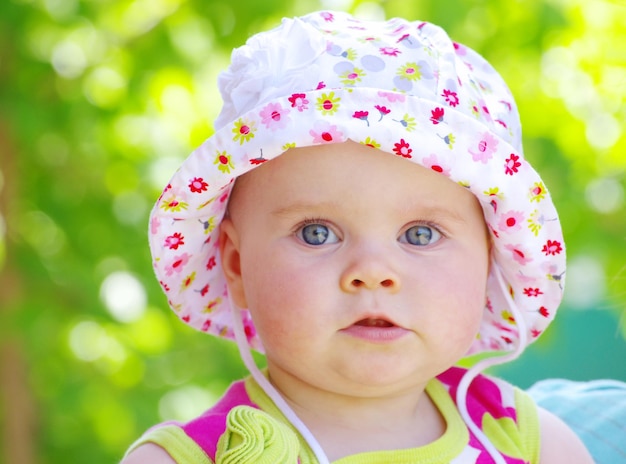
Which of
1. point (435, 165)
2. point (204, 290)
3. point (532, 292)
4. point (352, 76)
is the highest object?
point (352, 76)

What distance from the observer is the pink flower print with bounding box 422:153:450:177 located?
4.96 ft

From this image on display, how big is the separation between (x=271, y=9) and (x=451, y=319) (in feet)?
5.25

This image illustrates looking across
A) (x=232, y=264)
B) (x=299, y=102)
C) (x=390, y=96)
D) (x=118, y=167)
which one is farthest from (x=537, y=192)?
(x=118, y=167)

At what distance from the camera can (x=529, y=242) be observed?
166cm

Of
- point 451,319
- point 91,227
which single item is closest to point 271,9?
point 91,227

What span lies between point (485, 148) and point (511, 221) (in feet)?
0.47

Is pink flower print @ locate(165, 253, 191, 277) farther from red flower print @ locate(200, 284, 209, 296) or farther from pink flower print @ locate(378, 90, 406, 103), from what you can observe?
pink flower print @ locate(378, 90, 406, 103)

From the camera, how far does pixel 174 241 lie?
169 cm

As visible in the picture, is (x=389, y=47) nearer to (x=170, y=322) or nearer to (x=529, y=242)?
(x=529, y=242)

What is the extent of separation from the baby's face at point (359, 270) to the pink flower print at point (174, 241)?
15cm

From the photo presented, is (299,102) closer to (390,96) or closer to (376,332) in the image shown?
(390,96)

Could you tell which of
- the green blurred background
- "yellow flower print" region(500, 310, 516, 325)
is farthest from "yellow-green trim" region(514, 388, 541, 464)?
the green blurred background

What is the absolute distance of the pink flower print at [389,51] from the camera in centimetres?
156

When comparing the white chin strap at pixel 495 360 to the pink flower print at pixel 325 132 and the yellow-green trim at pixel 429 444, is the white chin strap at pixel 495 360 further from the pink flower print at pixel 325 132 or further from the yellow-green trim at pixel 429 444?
the pink flower print at pixel 325 132
